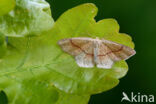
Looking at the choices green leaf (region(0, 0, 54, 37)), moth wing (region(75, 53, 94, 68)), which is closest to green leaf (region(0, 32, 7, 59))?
green leaf (region(0, 0, 54, 37))

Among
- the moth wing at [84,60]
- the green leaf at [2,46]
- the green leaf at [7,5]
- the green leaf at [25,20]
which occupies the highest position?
the green leaf at [7,5]

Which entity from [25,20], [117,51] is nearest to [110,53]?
[117,51]

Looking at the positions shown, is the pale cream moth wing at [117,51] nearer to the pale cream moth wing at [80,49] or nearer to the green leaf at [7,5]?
the pale cream moth wing at [80,49]

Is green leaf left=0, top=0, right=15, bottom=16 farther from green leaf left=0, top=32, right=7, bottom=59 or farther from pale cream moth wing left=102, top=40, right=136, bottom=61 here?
pale cream moth wing left=102, top=40, right=136, bottom=61

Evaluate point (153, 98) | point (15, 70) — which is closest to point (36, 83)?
point (15, 70)

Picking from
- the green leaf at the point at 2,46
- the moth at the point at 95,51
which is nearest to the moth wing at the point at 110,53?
the moth at the point at 95,51

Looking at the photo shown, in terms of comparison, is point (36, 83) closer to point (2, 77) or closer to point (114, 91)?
point (2, 77)

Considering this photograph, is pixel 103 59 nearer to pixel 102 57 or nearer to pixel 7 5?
pixel 102 57

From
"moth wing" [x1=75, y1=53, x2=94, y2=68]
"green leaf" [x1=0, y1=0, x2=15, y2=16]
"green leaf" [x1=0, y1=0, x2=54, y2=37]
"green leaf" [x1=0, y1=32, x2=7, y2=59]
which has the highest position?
"green leaf" [x1=0, y1=0, x2=15, y2=16]
